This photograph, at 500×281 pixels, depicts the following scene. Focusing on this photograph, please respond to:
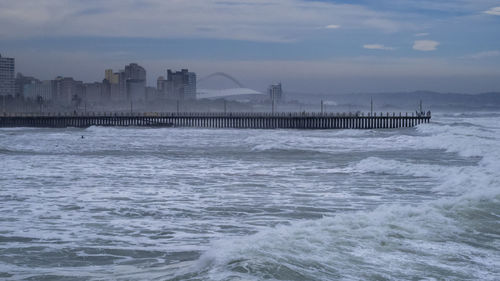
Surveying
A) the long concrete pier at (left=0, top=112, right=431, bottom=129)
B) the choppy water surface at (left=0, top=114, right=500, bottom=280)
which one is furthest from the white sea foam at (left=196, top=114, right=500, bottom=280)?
the long concrete pier at (left=0, top=112, right=431, bottom=129)

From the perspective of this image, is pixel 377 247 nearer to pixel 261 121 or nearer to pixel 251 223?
pixel 251 223

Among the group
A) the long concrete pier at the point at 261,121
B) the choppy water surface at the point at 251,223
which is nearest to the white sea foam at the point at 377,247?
the choppy water surface at the point at 251,223

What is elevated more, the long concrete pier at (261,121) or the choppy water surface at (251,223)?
the long concrete pier at (261,121)

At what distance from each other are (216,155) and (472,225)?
76.6 feet

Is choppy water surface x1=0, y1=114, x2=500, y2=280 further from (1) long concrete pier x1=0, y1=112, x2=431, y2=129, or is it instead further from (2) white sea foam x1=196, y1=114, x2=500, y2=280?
(1) long concrete pier x1=0, y1=112, x2=431, y2=129

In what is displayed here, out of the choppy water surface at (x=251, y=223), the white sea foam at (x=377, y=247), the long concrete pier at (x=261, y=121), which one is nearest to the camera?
the white sea foam at (x=377, y=247)


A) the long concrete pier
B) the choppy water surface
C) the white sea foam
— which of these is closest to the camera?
the white sea foam

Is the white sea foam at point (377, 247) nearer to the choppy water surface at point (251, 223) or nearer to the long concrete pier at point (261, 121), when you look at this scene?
the choppy water surface at point (251, 223)

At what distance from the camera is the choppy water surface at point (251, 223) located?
9.62 meters

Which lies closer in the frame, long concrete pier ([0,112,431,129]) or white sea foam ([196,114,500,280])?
white sea foam ([196,114,500,280])

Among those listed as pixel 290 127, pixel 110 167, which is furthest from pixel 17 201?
pixel 290 127

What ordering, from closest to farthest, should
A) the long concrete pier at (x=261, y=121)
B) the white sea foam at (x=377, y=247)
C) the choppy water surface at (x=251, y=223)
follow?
the white sea foam at (x=377, y=247), the choppy water surface at (x=251, y=223), the long concrete pier at (x=261, y=121)

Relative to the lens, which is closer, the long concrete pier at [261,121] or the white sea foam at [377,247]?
the white sea foam at [377,247]

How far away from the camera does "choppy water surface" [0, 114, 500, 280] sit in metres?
9.62
